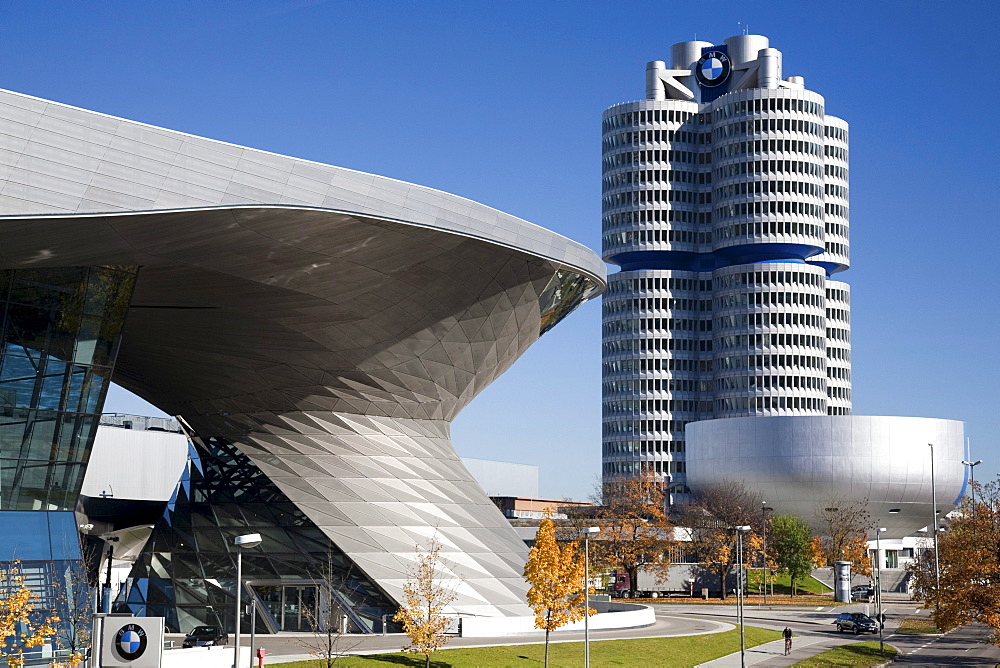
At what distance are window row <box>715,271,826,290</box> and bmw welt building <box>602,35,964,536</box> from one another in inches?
5.3

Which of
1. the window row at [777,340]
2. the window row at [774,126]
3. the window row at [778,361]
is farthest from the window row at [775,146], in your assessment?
the window row at [778,361]

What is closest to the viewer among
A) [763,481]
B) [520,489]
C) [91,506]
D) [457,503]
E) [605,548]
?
[457,503]

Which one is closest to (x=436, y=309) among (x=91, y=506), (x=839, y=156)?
(x=91, y=506)

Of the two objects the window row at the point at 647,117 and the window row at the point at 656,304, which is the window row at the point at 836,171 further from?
the window row at the point at 656,304

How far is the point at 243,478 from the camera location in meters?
48.8

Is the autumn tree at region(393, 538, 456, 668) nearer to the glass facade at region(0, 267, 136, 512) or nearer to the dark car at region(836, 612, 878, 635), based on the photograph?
the glass facade at region(0, 267, 136, 512)

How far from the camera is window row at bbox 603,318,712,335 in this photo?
162875 millimetres

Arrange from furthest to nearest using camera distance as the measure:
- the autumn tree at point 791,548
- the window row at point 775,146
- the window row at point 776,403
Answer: the window row at point 775,146
the window row at point 776,403
the autumn tree at point 791,548

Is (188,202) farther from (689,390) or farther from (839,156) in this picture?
(839,156)

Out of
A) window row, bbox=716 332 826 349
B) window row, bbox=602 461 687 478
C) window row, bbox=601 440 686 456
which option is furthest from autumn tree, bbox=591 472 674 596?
window row, bbox=716 332 826 349

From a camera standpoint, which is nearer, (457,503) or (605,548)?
(457,503)

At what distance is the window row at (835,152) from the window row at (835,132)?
5.40 ft

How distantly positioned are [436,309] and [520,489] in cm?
11419

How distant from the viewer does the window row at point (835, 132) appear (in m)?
171
